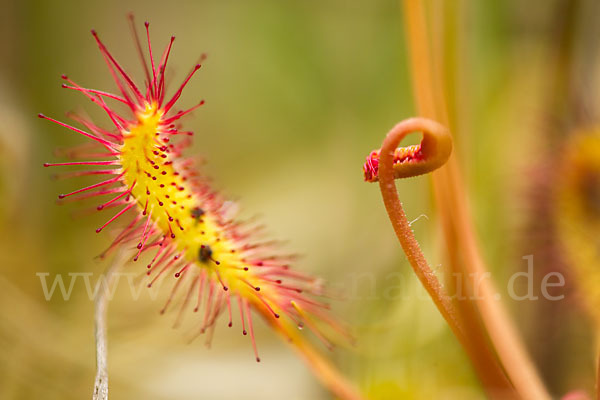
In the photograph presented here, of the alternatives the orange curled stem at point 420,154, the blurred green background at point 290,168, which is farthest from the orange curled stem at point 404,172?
the blurred green background at point 290,168

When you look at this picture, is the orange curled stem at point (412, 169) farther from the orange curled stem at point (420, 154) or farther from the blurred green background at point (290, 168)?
the blurred green background at point (290, 168)

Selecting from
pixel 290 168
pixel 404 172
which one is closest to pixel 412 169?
pixel 404 172

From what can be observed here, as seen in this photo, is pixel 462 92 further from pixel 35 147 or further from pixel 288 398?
pixel 35 147

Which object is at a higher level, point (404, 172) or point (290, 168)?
point (290, 168)

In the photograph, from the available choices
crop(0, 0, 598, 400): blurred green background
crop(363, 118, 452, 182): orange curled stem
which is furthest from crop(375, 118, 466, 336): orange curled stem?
crop(0, 0, 598, 400): blurred green background

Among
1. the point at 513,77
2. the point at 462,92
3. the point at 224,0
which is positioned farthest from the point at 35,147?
the point at 513,77

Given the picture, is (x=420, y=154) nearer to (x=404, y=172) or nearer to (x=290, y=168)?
(x=404, y=172)

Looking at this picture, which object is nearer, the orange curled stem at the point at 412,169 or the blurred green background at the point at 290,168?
the orange curled stem at the point at 412,169
